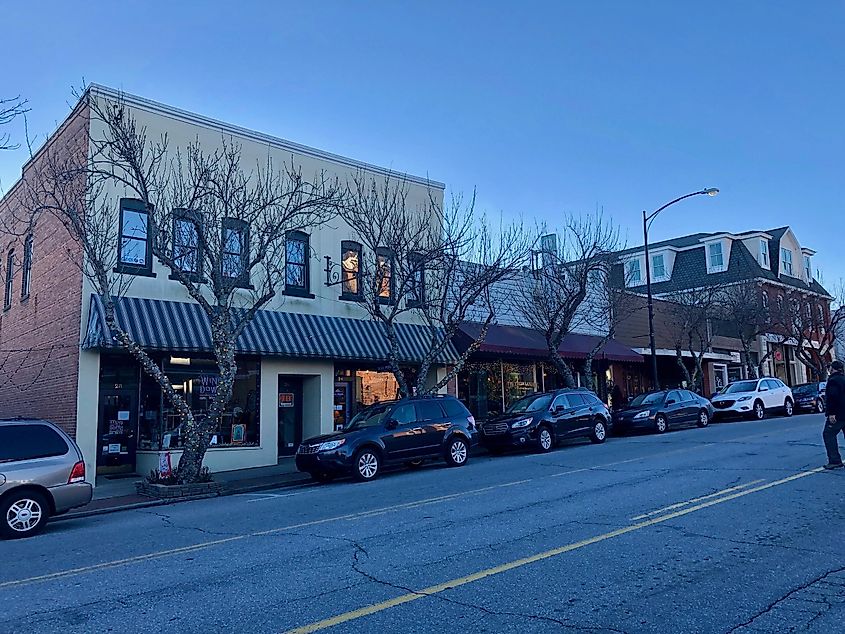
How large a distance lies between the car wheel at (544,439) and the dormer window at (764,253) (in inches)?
1191

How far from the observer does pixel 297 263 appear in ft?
65.6

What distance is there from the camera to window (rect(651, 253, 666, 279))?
42.6 meters

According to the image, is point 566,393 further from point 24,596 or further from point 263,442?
point 24,596

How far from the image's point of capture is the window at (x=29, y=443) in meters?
10.2

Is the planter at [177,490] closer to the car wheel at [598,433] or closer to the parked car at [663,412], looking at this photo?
the car wheel at [598,433]

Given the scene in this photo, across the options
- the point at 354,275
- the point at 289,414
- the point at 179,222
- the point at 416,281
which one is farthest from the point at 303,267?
the point at 179,222

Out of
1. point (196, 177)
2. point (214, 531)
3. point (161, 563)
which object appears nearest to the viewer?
point (161, 563)

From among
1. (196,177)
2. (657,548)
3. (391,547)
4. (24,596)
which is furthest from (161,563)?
(196,177)

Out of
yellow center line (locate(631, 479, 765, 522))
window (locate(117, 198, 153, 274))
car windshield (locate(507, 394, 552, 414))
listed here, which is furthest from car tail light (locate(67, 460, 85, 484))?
car windshield (locate(507, 394, 552, 414))

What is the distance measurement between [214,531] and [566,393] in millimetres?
12454

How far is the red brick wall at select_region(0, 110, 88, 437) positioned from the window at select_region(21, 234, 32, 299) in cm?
30

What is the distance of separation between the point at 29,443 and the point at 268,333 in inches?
312

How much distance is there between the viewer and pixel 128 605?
5832 millimetres

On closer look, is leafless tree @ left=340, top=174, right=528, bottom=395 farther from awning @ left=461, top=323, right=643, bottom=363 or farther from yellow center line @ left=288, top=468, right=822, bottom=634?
yellow center line @ left=288, top=468, right=822, bottom=634
